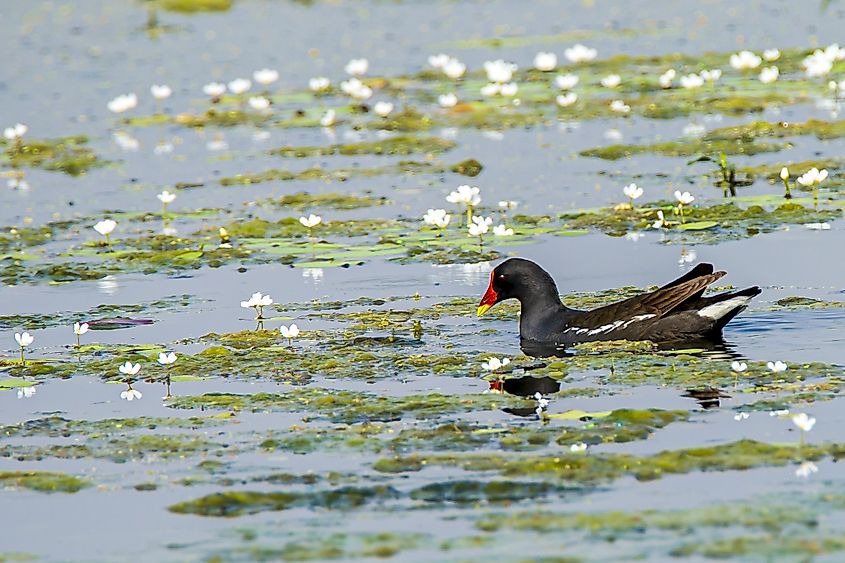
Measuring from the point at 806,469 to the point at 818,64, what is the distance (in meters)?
15.1

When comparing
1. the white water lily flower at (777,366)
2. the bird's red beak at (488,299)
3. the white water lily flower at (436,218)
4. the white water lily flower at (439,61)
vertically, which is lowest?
the white water lily flower at (777,366)

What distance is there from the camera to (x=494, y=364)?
1037cm

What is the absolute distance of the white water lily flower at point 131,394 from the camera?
1017 cm

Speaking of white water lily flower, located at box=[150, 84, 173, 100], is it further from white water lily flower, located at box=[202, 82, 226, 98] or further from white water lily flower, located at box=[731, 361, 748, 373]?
white water lily flower, located at box=[731, 361, 748, 373]

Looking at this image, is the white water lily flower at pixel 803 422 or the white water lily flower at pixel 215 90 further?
the white water lily flower at pixel 215 90

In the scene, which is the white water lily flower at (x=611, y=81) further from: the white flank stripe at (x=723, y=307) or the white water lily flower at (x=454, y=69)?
the white flank stripe at (x=723, y=307)

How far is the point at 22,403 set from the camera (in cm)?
1024

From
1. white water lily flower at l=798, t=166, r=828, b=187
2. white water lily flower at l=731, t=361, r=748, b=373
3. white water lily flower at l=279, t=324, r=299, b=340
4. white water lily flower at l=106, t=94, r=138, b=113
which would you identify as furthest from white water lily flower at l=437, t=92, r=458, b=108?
white water lily flower at l=731, t=361, r=748, b=373

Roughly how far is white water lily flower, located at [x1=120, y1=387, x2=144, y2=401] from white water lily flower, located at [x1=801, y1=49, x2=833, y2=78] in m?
13.9

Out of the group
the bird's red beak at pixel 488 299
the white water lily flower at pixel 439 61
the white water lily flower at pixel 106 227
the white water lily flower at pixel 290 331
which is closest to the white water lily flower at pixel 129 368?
the white water lily flower at pixel 290 331

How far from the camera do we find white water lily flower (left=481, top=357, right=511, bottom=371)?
34.0 feet

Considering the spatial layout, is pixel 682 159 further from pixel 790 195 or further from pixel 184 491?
pixel 184 491

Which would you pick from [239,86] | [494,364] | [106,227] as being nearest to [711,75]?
[239,86]

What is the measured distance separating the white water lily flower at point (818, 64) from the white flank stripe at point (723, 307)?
445 inches
